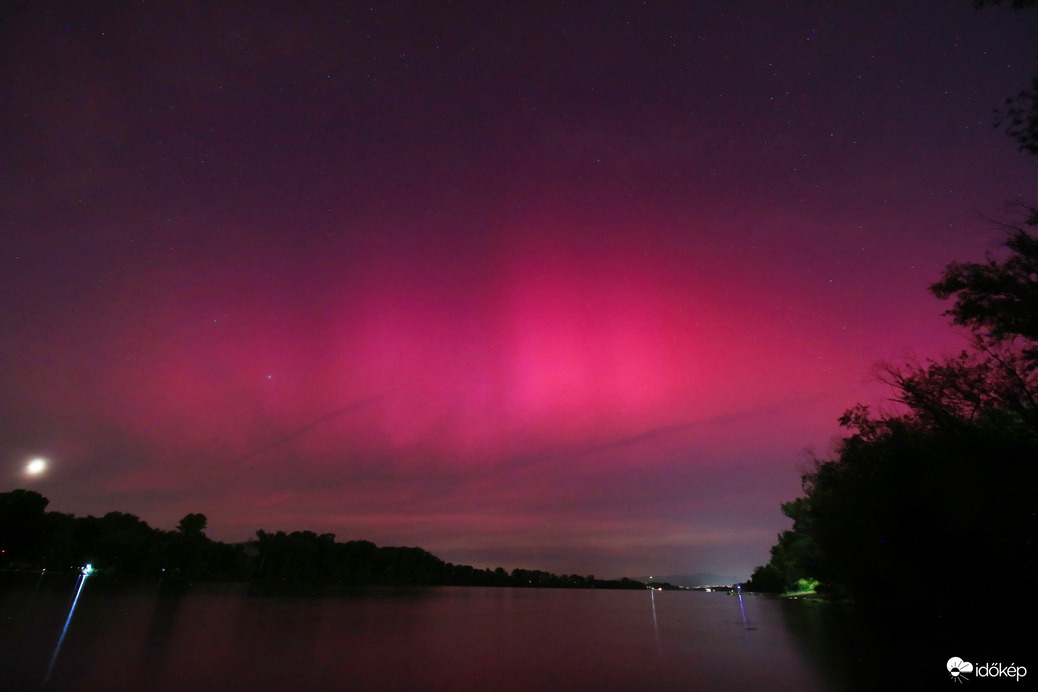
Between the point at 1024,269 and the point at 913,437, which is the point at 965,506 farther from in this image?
the point at 1024,269

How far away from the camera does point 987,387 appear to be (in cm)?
2755

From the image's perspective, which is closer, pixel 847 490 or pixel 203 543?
pixel 847 490

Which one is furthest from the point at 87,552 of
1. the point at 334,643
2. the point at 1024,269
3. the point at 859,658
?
the point at 1024,269

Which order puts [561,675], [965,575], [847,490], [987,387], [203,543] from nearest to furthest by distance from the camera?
[561,675]
[987,387]
[965,575]
[847,490]
[203,543]

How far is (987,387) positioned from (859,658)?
16.7m
